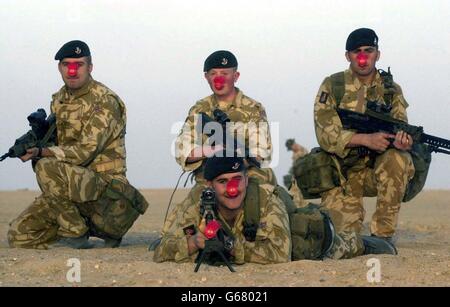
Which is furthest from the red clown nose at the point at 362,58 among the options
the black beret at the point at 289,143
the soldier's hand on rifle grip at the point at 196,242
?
the black beret at the point at 289,143

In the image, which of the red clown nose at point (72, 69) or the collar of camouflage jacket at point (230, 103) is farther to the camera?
the red clown nose at point (72, 69)

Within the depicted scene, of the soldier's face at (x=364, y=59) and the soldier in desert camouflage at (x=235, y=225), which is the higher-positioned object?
the soldier's face at (x=364, y=59)

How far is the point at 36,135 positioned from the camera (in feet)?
33.2

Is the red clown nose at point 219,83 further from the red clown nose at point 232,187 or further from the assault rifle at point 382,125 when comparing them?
the red clown nose at point 232,187

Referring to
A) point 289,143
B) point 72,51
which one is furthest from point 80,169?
point 289,143

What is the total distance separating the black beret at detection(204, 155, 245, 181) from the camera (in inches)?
304

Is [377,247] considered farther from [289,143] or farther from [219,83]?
[289,143]

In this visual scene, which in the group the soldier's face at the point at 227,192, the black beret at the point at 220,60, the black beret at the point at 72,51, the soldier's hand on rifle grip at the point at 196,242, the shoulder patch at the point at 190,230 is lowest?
the soldier's hand on rifle grip at the point at 196,242

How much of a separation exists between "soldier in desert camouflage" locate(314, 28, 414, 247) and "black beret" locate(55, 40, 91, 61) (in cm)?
243

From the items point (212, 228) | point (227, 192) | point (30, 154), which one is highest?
point (30, 154)

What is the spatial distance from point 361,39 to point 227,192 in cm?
301

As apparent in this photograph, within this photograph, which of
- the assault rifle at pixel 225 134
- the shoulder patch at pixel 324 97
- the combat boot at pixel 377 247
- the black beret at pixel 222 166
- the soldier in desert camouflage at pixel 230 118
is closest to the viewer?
the black beret at pixel 222 166

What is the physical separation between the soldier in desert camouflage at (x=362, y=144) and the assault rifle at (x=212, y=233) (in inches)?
105

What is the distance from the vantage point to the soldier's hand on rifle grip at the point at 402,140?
9.75m
